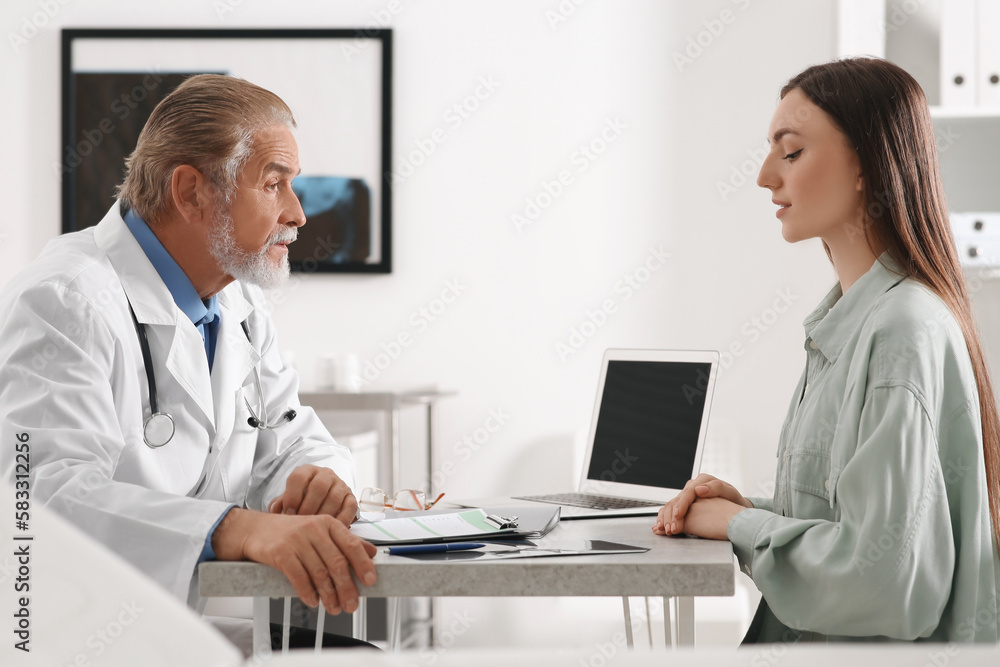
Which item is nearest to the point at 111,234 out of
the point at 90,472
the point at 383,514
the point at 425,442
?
the point at 90,472

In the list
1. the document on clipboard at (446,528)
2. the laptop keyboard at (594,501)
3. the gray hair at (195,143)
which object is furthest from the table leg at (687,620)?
the gray hair at (195,143)

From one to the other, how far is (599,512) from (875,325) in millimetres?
530

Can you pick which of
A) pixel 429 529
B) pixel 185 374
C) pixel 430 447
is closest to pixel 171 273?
pixel 185 374

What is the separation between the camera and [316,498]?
4.10 ft

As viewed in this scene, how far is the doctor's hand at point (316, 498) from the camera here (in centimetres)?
124

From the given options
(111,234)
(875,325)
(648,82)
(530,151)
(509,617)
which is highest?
(648,82)

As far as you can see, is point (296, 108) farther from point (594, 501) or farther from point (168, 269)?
point (594, 501)

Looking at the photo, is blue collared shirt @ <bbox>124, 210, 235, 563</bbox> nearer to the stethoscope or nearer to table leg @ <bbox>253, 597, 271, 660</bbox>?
the stethoscope

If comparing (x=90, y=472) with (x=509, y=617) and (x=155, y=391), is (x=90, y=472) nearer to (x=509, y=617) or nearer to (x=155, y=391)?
(x=155, y=391)

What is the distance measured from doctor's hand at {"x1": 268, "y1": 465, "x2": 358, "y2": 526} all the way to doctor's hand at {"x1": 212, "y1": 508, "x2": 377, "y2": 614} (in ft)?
0.66

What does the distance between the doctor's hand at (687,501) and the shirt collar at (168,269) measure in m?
0.88

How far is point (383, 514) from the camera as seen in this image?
1.38m

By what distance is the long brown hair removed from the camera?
1.16 m

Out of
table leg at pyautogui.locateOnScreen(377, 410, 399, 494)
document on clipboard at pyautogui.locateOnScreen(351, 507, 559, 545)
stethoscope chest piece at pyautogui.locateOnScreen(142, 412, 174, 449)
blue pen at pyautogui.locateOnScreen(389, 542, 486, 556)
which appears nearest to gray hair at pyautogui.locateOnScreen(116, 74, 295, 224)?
stethoscope chest piece at pyautogui.locateOnScreen(142, 412, 174, 449)
